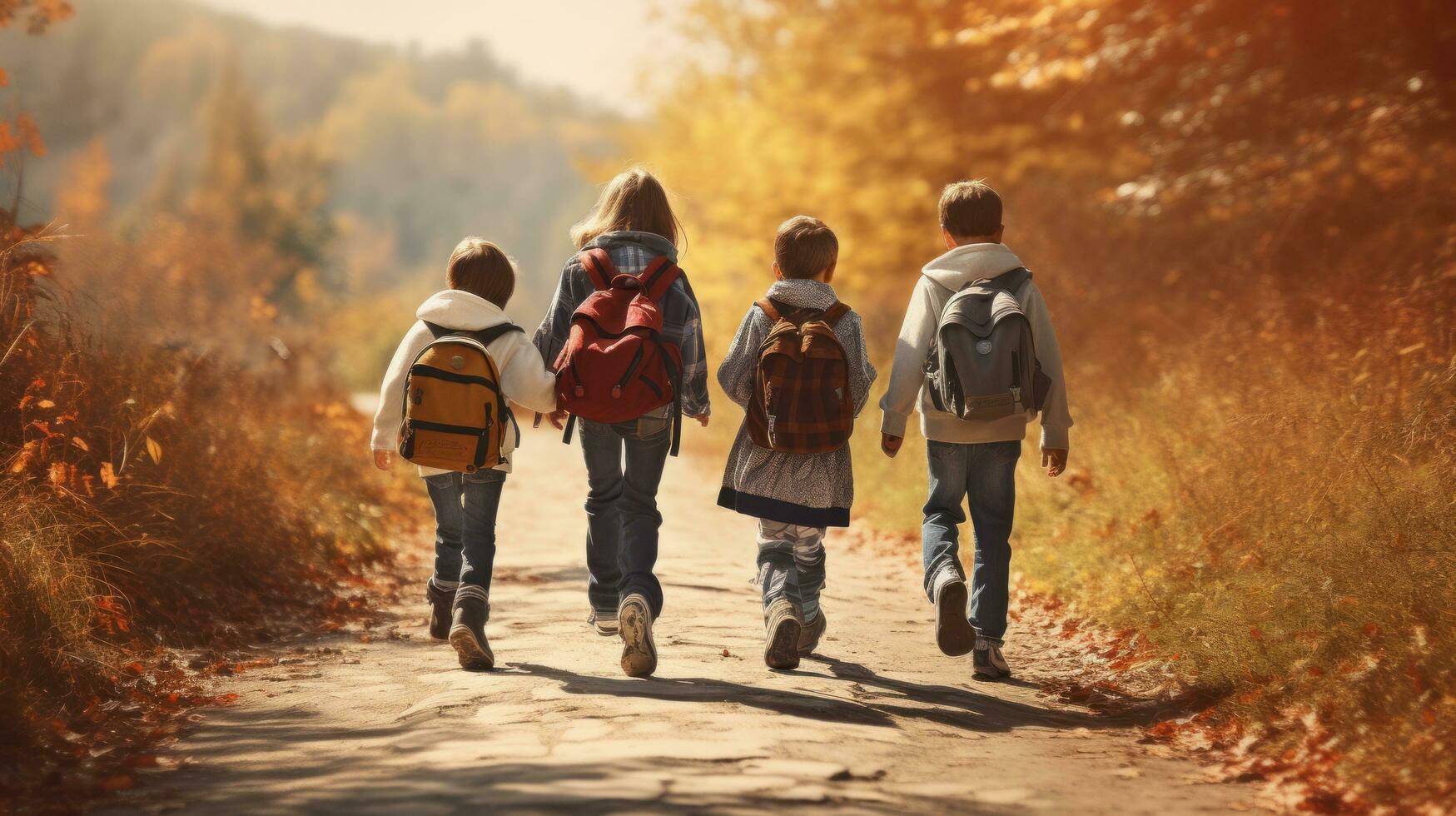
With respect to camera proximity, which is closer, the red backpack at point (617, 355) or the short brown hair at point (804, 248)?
the red backpack at point (617, 355)

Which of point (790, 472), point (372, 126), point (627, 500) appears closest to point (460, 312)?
point (627, 500)

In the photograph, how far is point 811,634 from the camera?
221 inches

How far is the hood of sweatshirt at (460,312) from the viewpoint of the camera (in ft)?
17.6

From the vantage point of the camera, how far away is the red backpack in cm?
512

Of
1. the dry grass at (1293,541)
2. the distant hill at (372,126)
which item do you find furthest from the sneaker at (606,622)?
the distant hill at (372,126)

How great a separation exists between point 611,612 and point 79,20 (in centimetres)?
13307

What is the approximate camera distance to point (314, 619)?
7.10 meters

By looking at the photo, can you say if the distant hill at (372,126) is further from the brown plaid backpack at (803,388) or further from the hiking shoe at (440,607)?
the brown plaid backpack at (803,388)

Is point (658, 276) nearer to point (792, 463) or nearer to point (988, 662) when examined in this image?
point (792, 463)

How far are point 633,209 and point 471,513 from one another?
148 centimetres

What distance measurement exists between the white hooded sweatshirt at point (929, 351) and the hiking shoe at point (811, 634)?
0.91 m

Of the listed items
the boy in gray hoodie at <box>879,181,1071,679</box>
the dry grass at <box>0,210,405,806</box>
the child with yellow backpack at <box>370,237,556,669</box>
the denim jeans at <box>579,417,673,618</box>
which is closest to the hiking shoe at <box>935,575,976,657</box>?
the boy in gray hoodie at <box>879,181,1071,679</box>

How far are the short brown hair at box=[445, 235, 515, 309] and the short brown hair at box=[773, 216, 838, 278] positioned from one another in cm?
120

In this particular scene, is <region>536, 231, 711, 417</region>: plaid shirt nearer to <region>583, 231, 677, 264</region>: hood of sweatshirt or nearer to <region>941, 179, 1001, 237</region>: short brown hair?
<region>583, 231, 677, 264</region>: hood of sweatshirt
